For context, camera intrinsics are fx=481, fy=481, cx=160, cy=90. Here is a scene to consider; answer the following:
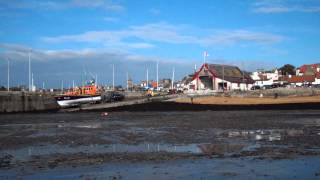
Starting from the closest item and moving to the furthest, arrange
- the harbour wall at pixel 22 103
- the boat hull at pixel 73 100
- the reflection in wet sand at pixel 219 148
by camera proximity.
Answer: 1. the reflection in wet sand at pixel 219 148
2. the harbour wall at pixel 22 103
3. the boat hull at pixel 73 100

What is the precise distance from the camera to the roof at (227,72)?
11606cm

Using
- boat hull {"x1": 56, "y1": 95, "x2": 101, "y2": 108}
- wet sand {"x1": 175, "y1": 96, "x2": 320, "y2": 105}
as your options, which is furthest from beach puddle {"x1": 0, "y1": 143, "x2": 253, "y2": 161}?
boat hull {"x1": 56, "y1": 95, "x2": 101, "y2": 108}

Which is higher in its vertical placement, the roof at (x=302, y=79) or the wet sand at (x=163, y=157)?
the roof at (x=302, y=79)

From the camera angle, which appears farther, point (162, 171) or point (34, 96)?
point (34, 96)

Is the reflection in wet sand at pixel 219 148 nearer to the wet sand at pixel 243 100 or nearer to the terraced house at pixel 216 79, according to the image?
the wet sand at pixel 243 100

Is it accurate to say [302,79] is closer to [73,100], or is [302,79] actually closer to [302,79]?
[302,79]

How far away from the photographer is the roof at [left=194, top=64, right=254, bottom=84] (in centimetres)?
11606

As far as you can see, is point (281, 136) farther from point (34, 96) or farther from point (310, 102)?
point (34, 96)

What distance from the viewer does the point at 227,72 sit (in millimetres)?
123000

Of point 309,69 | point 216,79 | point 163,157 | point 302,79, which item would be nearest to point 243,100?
point 216,79

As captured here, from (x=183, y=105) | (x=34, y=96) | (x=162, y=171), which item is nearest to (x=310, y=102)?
(x=183, y=105)

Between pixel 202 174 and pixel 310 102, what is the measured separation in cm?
5517

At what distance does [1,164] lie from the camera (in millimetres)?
15695

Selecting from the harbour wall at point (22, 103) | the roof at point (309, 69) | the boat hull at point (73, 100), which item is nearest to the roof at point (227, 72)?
the boat hull at point (73, 100)
